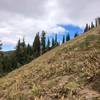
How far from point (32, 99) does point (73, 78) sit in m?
2.55

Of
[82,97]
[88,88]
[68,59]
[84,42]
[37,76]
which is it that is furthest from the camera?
[84,42]

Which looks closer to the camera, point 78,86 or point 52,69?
point 78,86

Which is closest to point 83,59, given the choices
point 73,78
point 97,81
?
point 73,78

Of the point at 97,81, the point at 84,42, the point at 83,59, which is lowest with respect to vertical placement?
the point at 97,81

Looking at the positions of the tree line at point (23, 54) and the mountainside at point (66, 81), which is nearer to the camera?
the mountainside at point (66, 81)

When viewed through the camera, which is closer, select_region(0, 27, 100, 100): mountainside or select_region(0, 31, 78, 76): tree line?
select_region(0, 27, 100, 100): mountainside

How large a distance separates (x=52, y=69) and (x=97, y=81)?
14.5 ft

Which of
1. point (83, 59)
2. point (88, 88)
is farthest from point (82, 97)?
Result: point (83, 59)

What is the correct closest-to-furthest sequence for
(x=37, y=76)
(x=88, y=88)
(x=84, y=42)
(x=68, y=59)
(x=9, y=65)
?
(x=88, y=88) < (x=37, y=76) < (x=68, y=59) < (x=84, y=42) < (x=9, y=65)

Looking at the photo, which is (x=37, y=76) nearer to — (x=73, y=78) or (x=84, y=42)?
(x=73, y=78)

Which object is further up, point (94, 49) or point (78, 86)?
point (94, 49)

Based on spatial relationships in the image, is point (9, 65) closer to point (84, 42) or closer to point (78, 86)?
point (84, 42)

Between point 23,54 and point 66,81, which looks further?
point 23,54

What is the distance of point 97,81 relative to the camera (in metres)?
12.7
